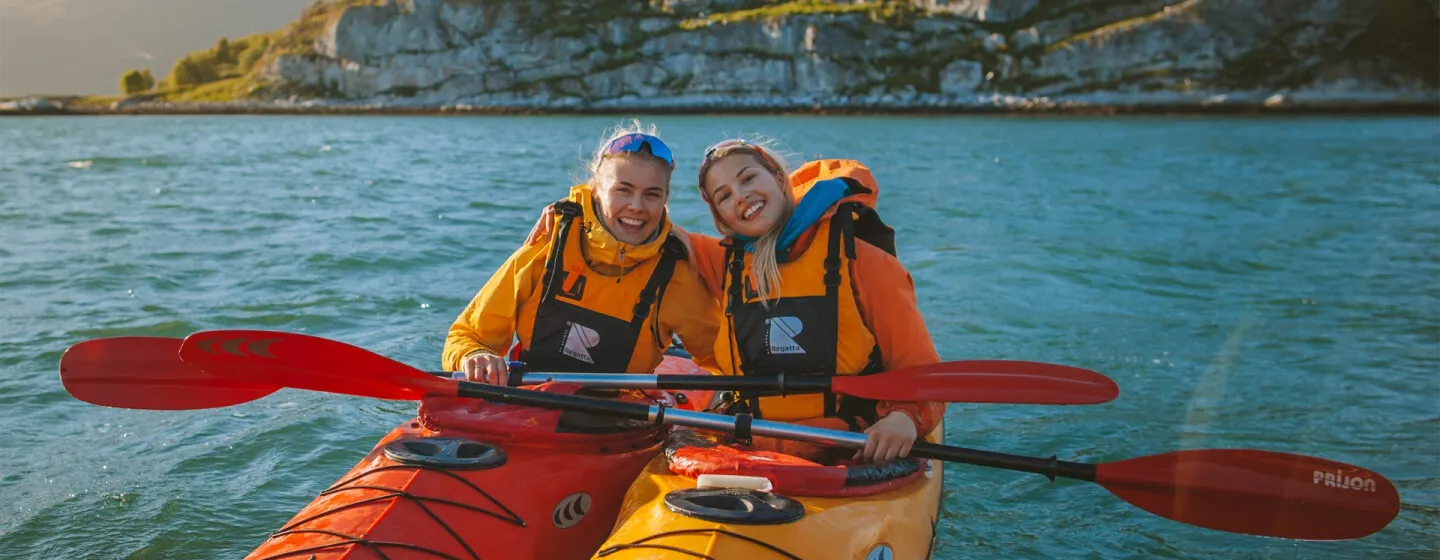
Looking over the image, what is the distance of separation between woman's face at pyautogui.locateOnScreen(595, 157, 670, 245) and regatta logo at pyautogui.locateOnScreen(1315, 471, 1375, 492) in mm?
2428

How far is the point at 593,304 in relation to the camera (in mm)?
4152

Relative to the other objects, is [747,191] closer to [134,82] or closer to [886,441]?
[886,441]

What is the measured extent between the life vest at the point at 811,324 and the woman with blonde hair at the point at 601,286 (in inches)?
12.6

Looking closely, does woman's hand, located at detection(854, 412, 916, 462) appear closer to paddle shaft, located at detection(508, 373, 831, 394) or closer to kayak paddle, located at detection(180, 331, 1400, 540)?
kayak paddle, located at detection(180, 331, 1400, 540)

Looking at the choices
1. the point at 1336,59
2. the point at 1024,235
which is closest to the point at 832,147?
the point at 1024,235

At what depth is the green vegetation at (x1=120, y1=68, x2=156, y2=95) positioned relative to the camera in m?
→ 95.4

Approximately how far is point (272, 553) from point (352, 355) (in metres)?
1.25

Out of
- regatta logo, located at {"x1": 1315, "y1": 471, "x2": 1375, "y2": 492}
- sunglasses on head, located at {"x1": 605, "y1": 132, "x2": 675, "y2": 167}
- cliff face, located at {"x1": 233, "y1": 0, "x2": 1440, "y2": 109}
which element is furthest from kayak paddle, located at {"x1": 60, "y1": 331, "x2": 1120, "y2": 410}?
cliff face, located at {"x1": 233, "y1": 0, "x2": 1440, "y2": 109}

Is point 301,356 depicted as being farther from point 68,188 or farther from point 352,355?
point 68,188

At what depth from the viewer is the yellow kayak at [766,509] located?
2.89 meters

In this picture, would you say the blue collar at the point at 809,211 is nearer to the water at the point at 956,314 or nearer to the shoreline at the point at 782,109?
the water at the point at 956,314

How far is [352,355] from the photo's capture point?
4.08 meters

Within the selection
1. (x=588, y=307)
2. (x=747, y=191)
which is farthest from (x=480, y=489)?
(x=747, y=191)

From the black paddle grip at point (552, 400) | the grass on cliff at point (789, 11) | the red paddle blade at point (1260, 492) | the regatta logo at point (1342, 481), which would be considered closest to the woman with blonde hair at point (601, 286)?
the black paddle grip at point (552, 400)
